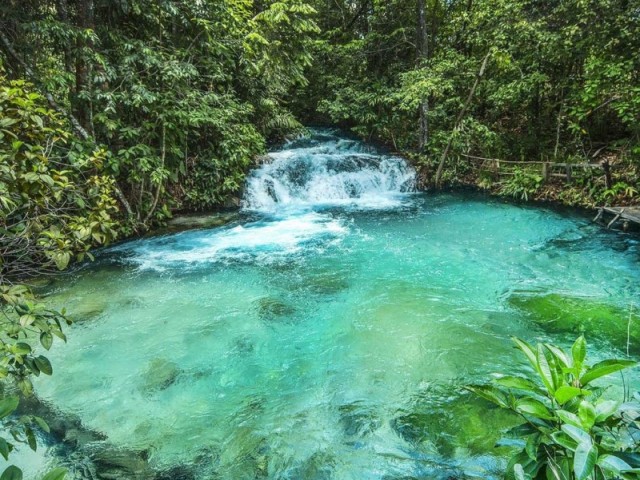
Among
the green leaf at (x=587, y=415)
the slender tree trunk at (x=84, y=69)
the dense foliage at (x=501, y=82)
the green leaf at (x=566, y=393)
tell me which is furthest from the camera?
the dense foliage at (x=501, y=82)

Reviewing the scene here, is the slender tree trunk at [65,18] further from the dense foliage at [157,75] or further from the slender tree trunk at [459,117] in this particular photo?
the slender tree trunk at [459,117]

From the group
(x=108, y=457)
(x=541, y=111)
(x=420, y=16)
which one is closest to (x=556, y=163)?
(x=541, y=111)

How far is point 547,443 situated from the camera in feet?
5.21

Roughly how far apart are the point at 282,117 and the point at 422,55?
204 inches

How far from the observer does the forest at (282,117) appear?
464 cm

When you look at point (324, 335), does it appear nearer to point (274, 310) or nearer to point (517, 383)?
point (274, 310)

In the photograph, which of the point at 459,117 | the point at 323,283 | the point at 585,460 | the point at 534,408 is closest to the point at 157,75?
the point at 323,283

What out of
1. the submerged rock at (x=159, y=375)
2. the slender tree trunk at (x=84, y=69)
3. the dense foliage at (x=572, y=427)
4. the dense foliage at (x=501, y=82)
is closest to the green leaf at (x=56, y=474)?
the dense foliage at (x=572, y=427)

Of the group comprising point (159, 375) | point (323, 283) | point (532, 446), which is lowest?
point (159, 375)

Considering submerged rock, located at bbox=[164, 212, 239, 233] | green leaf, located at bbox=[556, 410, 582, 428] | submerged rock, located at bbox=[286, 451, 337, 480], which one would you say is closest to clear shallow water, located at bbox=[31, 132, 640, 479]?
submerged rock, located at bbox=[286, 451, 337, 480]

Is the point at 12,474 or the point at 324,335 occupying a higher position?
the point at 12,474

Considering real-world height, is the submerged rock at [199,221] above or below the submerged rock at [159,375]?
above

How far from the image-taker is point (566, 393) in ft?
4.96

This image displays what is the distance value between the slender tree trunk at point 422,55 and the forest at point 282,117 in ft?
0.18
